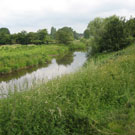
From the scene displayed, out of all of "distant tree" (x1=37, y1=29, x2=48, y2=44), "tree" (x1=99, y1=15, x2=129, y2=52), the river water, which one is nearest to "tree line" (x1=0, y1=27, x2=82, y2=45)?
"distant tree" (x1=37, y1=29, x2=48, y2=44)

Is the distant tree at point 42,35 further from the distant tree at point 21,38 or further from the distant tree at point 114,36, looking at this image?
the distant tree at point 114,36

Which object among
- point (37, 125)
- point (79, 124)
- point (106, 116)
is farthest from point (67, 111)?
point (106, 116)

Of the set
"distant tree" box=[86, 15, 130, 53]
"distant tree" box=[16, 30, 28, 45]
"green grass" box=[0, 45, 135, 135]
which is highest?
"distant tree" box=[16, 30, 28, 45]

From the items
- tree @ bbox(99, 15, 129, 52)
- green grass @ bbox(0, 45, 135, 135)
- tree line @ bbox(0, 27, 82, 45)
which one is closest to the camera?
green grass @ bbox(0, 45, 135, 135)

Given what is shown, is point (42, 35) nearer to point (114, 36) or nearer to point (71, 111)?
point (114, 36)

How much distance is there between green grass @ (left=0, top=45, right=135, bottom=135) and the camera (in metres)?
3.04

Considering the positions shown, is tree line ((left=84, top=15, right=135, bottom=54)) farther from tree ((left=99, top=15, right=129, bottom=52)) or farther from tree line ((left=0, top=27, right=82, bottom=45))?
tree line ((left=0, top=27, right=82, bottom=45))

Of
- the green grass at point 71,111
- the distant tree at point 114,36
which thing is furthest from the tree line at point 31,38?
the green grass at point 71,111

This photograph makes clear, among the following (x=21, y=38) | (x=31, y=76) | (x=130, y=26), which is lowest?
(x=31, y=76)

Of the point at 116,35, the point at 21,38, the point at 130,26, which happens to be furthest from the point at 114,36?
the point at 21,38

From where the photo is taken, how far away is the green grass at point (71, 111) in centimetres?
304

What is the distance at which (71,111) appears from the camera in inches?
143

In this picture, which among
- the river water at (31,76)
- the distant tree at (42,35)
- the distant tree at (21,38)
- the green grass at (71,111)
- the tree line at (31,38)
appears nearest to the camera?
the green grass at (71,111)

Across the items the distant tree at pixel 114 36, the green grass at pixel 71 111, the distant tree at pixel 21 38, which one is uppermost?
the distant tree at pixel 21 38
